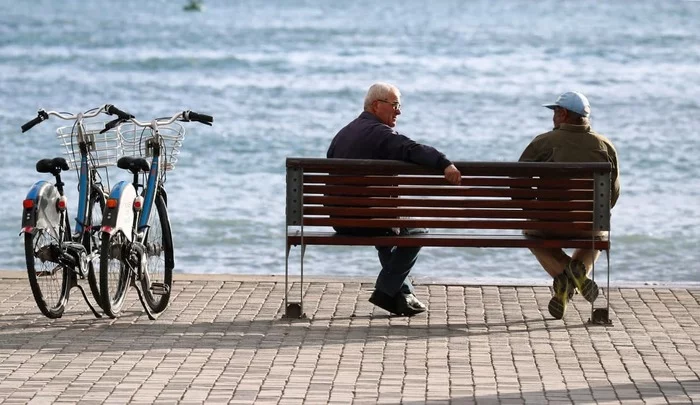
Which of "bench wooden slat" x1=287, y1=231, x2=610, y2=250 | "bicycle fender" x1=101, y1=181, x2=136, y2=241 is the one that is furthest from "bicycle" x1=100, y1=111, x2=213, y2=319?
"bench wooden slat" x1=287, y1=231, x2=610, y2=250

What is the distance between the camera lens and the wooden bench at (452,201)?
864 centimetres

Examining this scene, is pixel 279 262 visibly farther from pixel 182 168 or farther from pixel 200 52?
pixel 200 52

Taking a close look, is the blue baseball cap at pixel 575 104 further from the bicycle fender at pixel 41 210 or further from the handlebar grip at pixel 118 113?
the bicycle fender at pixel 41 210

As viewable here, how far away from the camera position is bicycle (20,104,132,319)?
8.29 meters

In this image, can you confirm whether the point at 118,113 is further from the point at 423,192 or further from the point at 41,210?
the point at 423,192

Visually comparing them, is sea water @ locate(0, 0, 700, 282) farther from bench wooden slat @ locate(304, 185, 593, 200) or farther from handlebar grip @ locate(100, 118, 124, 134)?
handlebar grip @ locate(100, 118, 124, 134)

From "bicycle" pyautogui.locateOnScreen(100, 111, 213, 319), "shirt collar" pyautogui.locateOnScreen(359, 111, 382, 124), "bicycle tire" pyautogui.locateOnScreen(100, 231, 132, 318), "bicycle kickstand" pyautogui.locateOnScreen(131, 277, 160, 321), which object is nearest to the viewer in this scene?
"bicycle tire" pyautogui.locateOnScreen(100, 231, 132, 318)

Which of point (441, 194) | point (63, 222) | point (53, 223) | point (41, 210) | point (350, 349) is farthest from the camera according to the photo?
point (441, 194)

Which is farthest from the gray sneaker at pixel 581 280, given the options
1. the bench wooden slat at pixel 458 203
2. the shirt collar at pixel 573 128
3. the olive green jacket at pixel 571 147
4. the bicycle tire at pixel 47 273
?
the bicycle tire at pixel 47 273

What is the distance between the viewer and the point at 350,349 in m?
7.84

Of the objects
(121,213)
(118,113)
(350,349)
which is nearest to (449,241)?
(350,349)

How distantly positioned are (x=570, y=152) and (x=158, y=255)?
8.02ft

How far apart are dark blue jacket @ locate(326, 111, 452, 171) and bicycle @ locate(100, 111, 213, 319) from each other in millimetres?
795

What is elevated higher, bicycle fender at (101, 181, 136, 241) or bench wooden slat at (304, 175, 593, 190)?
bench wooden slat at (304, 175, 593, 190)
